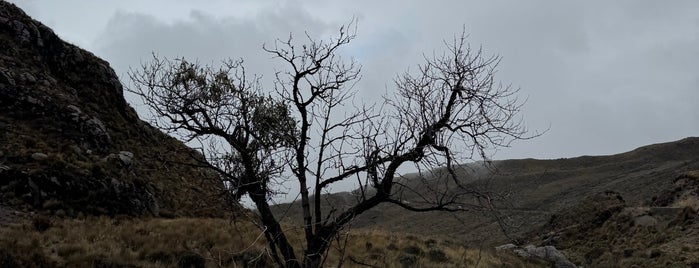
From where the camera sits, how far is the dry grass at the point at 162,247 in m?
12.4

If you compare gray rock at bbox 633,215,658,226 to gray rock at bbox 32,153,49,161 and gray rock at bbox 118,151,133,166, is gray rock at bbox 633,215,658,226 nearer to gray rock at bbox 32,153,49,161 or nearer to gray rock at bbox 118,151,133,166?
gray rock at bbox 118,151,133,166

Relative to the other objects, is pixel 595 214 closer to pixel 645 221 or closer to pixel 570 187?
pixel 645 221

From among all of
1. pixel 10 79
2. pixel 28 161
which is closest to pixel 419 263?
pixel 28 161

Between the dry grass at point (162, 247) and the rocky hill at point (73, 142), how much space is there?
7.07ft

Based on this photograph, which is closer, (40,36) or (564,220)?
(40,36)

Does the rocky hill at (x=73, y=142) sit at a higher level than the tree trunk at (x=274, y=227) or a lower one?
higher

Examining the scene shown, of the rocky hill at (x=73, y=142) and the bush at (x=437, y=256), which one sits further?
the bush at (x=437, y=256)

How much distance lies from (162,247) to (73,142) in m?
12.6

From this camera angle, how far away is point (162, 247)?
1506cm

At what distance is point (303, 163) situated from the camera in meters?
8.42

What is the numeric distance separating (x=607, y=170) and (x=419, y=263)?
85327 millimetres

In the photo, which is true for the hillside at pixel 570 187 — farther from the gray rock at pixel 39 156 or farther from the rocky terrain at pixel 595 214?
the gray rock at pixel 39 156

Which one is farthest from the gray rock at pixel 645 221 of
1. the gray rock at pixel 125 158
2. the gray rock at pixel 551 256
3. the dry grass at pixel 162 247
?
the gray rock at pixel 125 158

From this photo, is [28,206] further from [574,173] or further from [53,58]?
[574,173]
